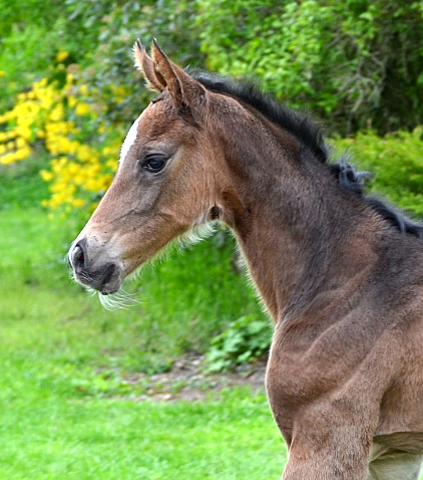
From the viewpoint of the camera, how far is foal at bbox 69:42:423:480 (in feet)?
10.5

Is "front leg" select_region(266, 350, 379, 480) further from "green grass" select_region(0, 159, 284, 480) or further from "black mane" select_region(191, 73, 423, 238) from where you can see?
"green grass" select_region(0, 159, 284, 480)

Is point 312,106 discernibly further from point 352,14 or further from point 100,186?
point 100,186

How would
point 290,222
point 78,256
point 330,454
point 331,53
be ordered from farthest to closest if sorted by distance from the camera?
1. point 331,53
2. point 290,222
3. point 78,256
4. point 330,454

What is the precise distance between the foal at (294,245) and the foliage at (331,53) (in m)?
3.52

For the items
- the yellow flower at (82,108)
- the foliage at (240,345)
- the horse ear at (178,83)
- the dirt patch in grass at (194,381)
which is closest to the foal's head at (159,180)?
the horse ear at (178,83)

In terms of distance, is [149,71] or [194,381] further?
[194,381]

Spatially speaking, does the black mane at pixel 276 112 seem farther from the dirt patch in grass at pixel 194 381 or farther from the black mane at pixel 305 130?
the dirt patch in grass at pixel 194 381

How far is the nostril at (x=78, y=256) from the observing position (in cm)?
337

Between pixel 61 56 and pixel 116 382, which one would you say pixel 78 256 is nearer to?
pixel 116 382

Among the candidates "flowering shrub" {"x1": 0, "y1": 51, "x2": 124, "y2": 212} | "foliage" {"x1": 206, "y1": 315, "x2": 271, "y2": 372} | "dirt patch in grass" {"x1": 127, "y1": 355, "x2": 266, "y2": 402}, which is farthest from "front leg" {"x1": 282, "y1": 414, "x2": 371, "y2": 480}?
"flowering shrub" {"x1": 0, "y1": 51, "x2": 124, "y2": 212}

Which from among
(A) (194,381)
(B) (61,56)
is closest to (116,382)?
(A) (194,381)

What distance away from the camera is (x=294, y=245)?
354 centimetres

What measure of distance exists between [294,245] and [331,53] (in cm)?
470

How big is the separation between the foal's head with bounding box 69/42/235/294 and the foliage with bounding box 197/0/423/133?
11.7 feet
